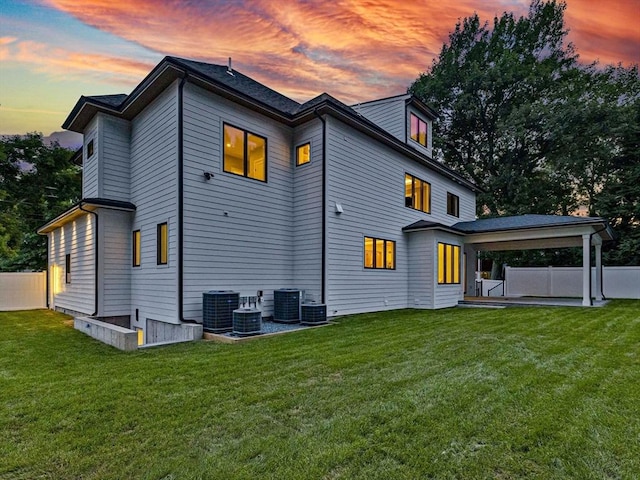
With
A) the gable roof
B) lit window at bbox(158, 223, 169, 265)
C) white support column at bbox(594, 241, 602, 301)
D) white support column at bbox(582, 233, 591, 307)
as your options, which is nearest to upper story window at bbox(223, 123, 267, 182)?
the gable roof

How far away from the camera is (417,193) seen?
43.4ft

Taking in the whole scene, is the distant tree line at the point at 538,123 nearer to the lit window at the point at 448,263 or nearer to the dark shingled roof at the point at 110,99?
the lit window at the point at 448,263

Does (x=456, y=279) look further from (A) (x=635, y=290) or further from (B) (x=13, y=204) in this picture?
(B) (x=13, y=204)

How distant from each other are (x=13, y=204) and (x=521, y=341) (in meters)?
19.6

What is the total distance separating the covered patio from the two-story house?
Result: 16 cm

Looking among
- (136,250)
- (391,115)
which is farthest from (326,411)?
(391,115)

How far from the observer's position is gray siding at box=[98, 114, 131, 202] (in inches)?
366

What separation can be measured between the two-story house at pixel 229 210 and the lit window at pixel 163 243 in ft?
0.16

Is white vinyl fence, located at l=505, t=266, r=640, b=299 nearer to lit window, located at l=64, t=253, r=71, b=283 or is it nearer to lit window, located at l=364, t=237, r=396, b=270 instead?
lit window, located at l=364, t=237, r=396, b=270

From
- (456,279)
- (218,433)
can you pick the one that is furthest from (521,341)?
(456,279)

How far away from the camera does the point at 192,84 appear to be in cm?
784

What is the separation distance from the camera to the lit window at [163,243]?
7.88m

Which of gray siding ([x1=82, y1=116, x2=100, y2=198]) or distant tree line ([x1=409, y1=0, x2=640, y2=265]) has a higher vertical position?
distant tree line ([x1=409, y1=0, x2=640, y2=265])

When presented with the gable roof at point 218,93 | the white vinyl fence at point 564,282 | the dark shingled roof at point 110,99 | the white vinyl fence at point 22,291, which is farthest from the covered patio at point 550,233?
the white vinyl fence at point 22,291
